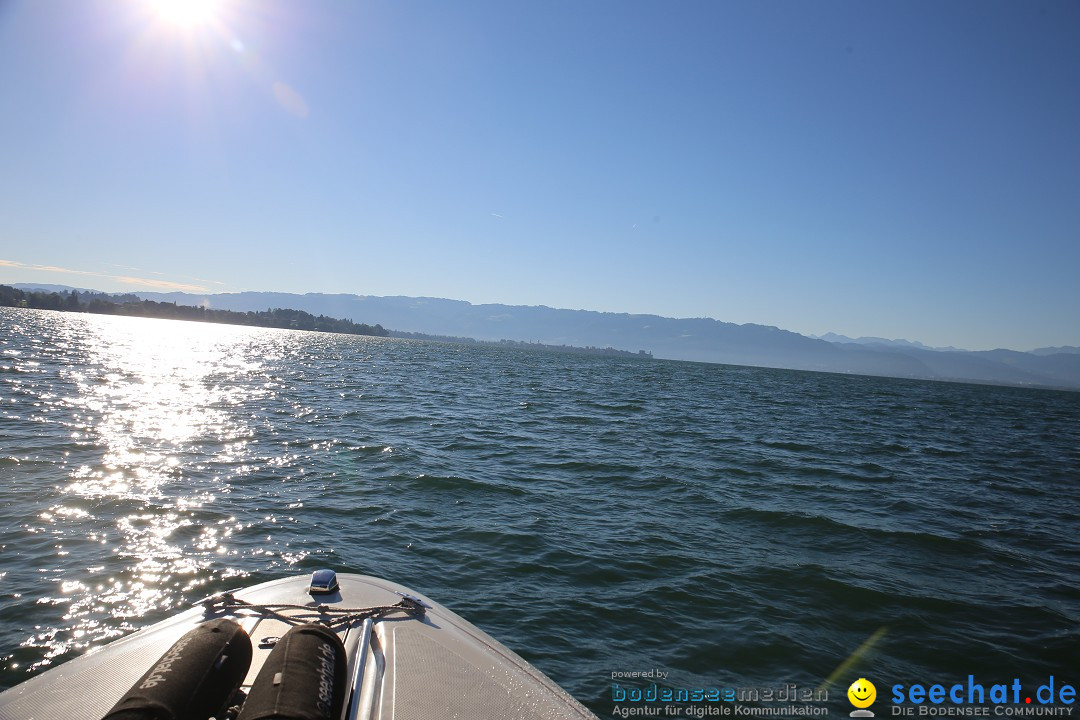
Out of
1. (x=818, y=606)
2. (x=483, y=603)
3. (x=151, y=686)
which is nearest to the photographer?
(x=151, y=686)

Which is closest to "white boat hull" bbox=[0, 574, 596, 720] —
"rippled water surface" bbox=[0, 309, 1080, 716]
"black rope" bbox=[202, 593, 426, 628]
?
"black rope" bbox=[202, 593, 426, 628]

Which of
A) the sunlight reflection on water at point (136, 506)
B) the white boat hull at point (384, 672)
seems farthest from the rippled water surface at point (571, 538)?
the white boat hull at point (384, 672)

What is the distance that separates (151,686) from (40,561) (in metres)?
7.26

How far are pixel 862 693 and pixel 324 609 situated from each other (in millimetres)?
6008

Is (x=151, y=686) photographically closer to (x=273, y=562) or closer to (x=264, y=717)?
(x=264, y=717)

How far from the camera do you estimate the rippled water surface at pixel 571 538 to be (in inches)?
283

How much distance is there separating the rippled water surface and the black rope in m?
1.93

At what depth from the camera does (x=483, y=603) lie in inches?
314

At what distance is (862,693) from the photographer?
6.45 meters

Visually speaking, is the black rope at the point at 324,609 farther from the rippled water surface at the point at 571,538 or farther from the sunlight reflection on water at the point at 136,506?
the sunlight reflection on water at the point at 136,506

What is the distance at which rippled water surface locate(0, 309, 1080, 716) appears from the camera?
7184 millimetres

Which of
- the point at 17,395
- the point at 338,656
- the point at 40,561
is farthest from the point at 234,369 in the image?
the point at 338,656

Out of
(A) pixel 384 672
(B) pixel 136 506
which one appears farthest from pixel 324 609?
(B) pixel 136 506

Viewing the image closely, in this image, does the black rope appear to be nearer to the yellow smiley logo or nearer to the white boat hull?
the white boat hull
